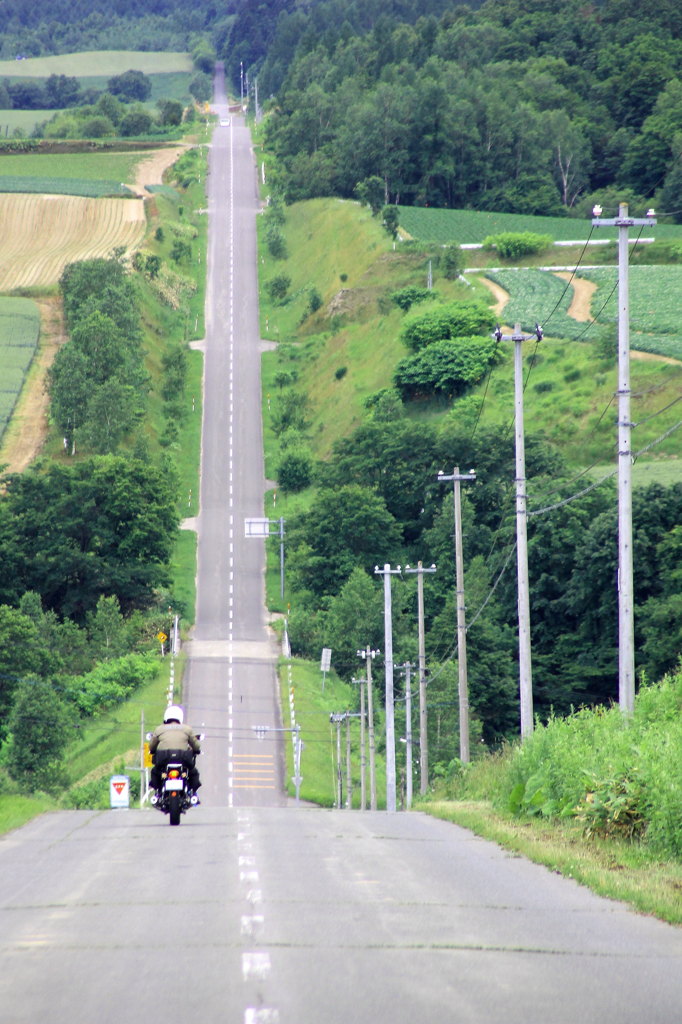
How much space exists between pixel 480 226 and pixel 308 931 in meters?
129

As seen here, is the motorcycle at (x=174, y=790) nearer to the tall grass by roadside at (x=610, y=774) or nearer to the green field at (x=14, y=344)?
the tall grass by roadside at (x=610, y=774)

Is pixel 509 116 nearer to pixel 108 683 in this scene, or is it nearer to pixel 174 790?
pixel 108 683

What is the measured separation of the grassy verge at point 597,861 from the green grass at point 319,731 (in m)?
42.4

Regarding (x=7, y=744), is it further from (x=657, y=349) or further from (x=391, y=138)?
(x=391, y=138)

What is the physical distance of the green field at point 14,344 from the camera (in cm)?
10906

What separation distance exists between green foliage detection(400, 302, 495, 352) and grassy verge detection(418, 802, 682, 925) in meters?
84.7

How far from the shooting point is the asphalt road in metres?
8.66

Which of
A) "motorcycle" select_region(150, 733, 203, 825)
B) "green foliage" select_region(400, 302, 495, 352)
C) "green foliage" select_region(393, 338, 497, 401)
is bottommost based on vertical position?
"motorcycle" select_region(150, 733, 203, 825)

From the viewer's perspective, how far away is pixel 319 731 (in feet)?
230

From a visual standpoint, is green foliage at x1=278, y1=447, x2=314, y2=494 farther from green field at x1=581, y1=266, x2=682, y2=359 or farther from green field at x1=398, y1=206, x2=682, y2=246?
green field at x1=398, y1=206, x2=682, y2=246

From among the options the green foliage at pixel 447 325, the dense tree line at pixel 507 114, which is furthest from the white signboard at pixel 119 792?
the dense tree line at pixel 507 114

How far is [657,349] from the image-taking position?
91.2 metres

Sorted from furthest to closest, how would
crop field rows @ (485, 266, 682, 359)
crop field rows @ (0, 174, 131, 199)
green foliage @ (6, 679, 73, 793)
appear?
crop field rows @ (0, 174, 131, 199) → crop field rows @ (485, 266, 682, 359) → green foliage @ (6, 679, 73, 793)

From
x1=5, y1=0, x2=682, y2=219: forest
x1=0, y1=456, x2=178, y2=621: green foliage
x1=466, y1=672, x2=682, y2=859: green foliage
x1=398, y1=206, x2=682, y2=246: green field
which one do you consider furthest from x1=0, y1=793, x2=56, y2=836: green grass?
x1=5, y1=0, x2=682, y2=219: forest
